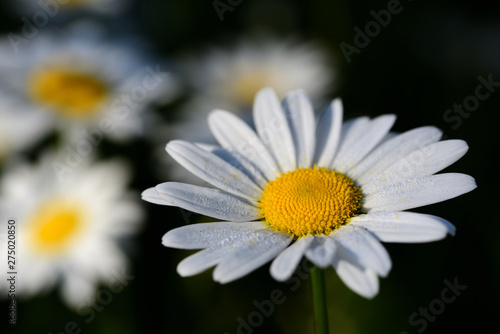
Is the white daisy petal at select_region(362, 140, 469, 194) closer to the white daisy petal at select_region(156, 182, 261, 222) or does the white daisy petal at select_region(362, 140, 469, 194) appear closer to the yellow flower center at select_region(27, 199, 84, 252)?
the white daisy petal at select_region(156, 182, 261, 222)

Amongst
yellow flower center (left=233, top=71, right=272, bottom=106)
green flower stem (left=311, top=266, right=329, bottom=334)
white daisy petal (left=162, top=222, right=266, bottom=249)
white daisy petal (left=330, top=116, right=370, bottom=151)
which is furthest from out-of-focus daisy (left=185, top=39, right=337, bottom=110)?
green flower stem (left=311, top=266, right=329, bottom=334)

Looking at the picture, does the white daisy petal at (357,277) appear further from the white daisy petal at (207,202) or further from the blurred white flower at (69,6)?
the blurred white flower at (69,6)

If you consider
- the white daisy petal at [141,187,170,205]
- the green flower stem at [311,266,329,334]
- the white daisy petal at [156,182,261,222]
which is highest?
the white daisy petal at [141,187,170,205]

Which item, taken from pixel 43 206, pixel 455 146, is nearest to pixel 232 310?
pixel 43 206

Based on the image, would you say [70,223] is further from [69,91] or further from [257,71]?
[257,71]

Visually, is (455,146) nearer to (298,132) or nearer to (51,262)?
(298,132)
